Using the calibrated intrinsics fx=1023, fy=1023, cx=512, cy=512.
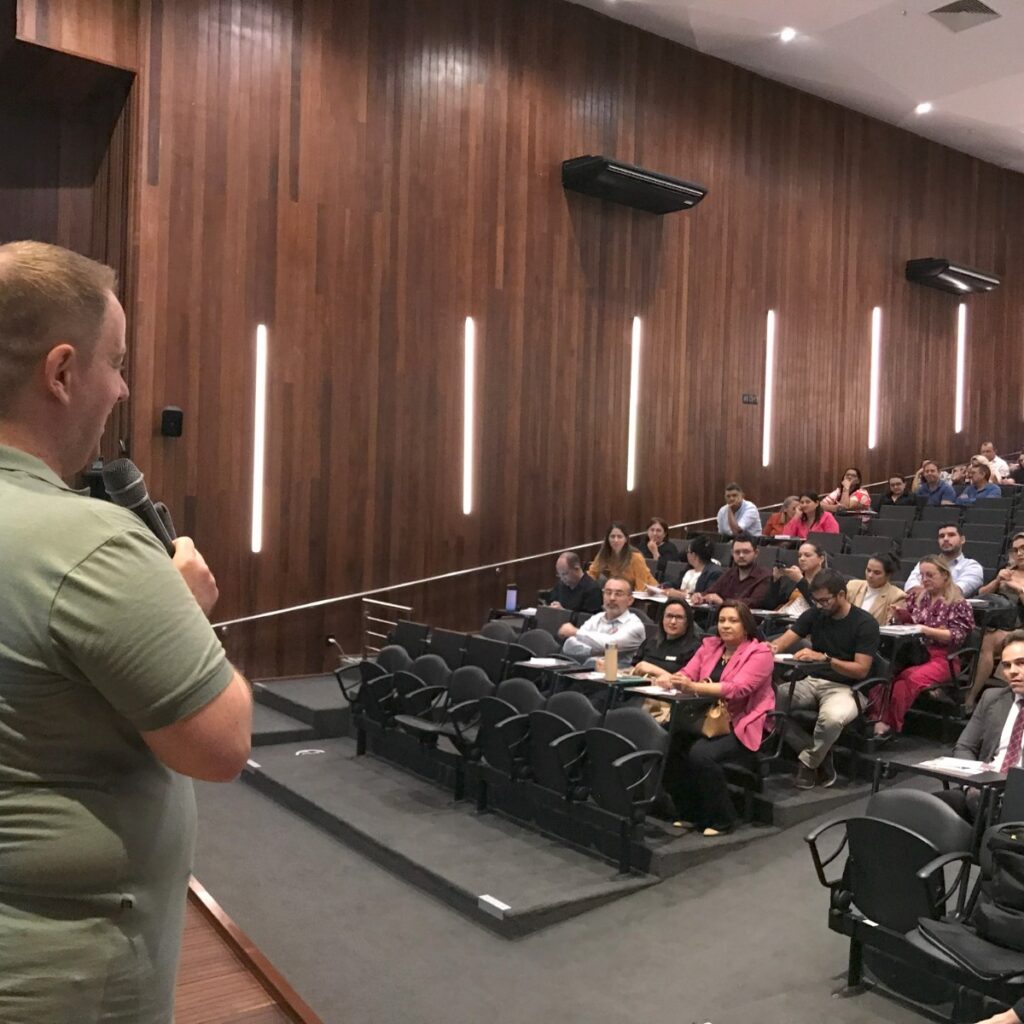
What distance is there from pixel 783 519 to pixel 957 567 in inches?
93.7

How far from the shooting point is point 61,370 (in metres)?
0.77

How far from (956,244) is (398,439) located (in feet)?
26.7

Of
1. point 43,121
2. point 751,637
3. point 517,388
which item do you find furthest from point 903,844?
point 43,121

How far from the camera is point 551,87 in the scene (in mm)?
8250

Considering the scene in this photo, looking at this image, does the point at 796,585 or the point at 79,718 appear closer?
the point at 79,718

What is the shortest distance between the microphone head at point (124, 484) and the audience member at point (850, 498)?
8735mm

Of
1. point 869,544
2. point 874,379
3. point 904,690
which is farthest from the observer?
point 874,379

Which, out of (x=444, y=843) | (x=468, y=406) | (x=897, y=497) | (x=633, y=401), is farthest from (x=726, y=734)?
(x=897, y=497)

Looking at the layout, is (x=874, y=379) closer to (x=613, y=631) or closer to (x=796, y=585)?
(x=796, y=585)

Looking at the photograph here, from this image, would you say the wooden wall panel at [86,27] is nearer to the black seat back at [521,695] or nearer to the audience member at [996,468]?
the black seat back at [521,695]

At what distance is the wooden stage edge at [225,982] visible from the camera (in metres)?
1.56

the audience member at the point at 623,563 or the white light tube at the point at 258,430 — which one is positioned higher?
the white light tube at the point at 258,430

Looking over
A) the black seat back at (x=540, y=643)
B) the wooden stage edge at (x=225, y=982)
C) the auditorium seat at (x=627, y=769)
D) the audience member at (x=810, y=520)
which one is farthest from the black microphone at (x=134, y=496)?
the audience member at (x=810, y=520)

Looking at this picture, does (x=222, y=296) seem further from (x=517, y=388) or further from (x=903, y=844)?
(x=903, y=844)
